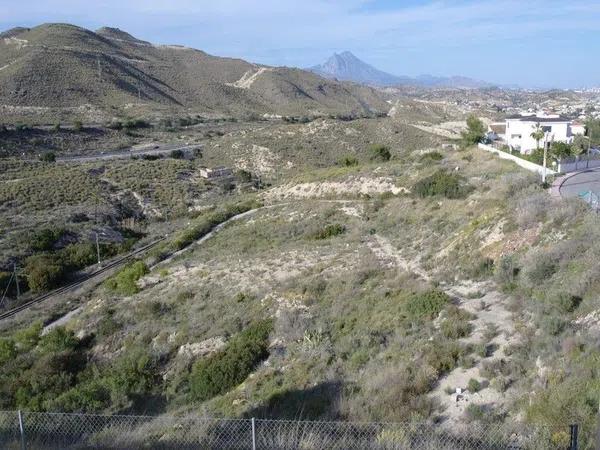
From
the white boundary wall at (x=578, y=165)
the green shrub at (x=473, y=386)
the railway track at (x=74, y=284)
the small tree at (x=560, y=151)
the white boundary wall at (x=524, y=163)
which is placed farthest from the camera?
the small tree at (x=560, y=151)

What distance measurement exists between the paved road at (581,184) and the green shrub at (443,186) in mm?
4517

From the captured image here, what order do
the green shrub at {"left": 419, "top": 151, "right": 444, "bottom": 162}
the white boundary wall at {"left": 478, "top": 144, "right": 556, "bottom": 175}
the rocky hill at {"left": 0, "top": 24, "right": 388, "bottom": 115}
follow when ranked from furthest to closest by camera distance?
the rocky hill at {"left": 0, "top": 24, "right": 388, "bottom": 115}
the green shrub at {"left": 419, "top": 151, "right": 444, "bottom": 162}
the white boundary wall at {"left": 478, "top": 144, "right": 556, "bottom": 175}

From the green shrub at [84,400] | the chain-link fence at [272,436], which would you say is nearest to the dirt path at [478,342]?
the chain-link fence at [272,436]

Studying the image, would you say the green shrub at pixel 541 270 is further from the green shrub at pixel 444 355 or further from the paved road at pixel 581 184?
the paved road at pixel 581 184

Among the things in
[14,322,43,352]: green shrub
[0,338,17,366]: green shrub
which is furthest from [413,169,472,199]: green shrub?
[0,338,17,366]: green shrub

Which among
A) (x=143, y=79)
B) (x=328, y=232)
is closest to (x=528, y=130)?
(x=328, y=232)

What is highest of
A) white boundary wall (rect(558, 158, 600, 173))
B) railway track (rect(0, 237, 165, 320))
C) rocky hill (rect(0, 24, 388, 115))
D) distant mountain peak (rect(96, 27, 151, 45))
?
distant mountain peak (rect(96, 27, 151, 45))

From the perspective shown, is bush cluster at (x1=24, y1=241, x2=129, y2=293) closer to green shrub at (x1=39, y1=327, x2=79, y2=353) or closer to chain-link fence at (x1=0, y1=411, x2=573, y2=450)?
green shrub at (x1=39, y1=327, x2=79, y2=353)

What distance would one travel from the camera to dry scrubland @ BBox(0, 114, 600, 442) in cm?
919

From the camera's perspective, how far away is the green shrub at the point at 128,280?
21609 mm

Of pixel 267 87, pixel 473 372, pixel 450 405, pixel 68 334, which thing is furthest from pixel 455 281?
pixel 267 87

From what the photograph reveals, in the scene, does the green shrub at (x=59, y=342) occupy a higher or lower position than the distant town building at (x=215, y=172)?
lower

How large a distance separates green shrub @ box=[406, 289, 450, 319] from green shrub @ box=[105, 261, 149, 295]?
12488 millimetres

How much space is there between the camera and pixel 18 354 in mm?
16578
